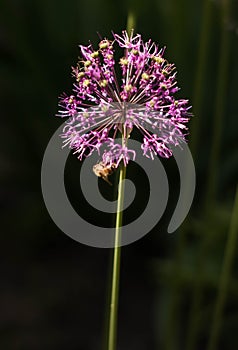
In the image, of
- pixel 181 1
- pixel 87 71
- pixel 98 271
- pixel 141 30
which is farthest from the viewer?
pixel 98 271

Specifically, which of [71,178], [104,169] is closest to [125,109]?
[104,169]

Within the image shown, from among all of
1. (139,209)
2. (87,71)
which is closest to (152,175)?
(139,209)

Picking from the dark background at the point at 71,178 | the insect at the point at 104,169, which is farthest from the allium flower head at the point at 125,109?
the dark background at the point at 71,178

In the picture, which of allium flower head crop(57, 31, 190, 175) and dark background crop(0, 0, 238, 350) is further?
dark background crop(0, 0, 238, 350)

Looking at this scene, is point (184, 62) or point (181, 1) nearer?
point (181, 1)

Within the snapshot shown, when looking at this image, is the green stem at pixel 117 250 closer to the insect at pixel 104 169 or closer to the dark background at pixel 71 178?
the insect at pixel 104 169

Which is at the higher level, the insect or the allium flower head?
the allium flower head

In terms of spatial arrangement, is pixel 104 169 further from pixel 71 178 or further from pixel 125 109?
pixel 71 178

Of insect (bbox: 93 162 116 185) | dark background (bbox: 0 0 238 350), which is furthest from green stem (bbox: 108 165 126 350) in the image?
dark background (bbox: 0 0 238 350)

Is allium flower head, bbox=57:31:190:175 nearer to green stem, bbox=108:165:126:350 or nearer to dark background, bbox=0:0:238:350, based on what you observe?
green stem, bbox=108:165:126:350
